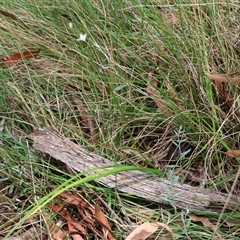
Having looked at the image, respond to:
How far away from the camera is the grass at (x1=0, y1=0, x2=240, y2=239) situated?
1.61m

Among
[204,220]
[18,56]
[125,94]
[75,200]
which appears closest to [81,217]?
[75,200]

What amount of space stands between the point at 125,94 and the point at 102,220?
49 cm

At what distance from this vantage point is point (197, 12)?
75.2 inches

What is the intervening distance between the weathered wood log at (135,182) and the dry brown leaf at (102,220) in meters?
0.08

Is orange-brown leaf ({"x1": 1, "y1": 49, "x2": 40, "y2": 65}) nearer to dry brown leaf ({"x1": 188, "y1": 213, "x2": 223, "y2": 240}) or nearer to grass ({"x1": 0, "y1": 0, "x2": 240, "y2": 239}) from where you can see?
grass ({"x1": 0, "y1": 0, "x2": 240, "y2": 239})

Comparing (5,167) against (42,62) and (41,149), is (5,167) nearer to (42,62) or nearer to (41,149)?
(41,149)

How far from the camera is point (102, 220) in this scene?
1.53 m

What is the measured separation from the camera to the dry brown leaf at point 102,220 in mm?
1511

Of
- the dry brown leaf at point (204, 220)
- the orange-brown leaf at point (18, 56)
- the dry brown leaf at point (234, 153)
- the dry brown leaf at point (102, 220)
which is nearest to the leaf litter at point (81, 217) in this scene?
the dry brown leaf at point (102, 220)

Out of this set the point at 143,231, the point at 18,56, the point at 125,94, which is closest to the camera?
the point at 143,231

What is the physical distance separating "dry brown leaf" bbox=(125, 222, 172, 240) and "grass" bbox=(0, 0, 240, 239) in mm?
31

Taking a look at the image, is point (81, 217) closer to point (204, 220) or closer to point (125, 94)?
point (204, 220)

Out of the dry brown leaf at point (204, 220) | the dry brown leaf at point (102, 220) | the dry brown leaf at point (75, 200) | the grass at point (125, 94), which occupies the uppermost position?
the grass at point (125, 94)

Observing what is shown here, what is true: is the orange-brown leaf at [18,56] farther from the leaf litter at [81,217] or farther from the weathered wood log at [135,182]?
the leaf litter at [81,217]
